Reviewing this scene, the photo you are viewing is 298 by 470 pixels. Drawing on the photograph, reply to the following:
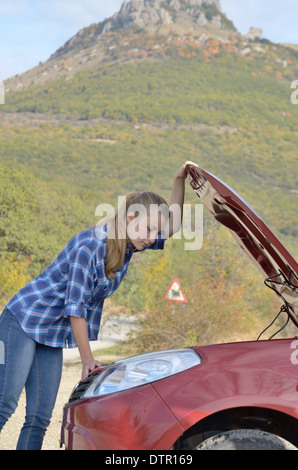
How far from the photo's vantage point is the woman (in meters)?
2.80

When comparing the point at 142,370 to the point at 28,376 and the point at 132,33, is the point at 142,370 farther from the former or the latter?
the point at 132,33

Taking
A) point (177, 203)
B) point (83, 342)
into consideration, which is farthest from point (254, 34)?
point (83, 342)

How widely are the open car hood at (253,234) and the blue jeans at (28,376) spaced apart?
1.15 meters

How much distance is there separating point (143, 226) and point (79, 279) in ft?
1.34

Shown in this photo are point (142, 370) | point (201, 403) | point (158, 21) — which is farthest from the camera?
point (158, 21)

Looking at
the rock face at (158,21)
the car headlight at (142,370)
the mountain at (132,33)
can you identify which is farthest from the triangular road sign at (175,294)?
the rock face at (158,21)

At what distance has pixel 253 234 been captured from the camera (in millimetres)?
2723

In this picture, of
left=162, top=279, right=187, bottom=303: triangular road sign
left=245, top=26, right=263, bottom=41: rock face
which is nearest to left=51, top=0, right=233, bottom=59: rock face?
left=245, top=26, right=263, bottom=41: rock face

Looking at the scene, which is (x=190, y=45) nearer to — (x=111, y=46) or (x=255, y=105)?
(x=111, y=46)

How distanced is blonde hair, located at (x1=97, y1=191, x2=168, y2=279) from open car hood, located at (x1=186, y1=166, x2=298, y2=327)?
28cm

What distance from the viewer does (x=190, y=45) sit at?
122 m

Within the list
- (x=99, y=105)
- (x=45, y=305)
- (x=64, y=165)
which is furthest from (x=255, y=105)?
(x=45, y=305)

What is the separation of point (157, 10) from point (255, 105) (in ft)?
209

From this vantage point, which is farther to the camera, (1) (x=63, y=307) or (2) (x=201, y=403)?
(1) (x=63, y=307)
